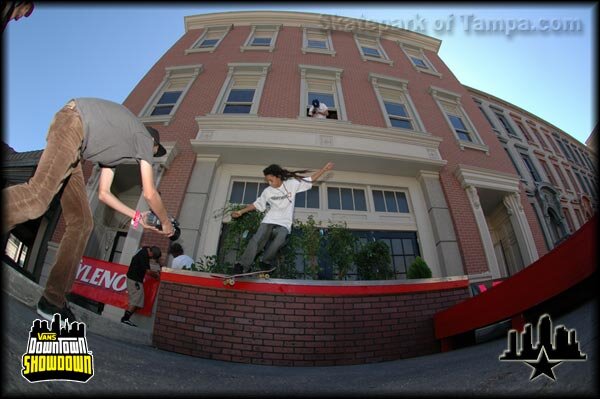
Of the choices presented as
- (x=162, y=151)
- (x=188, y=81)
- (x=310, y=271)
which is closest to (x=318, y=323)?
(x=310, y=271)

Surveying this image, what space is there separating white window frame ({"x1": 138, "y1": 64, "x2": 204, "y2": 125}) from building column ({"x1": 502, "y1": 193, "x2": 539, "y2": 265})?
1162 centimetres

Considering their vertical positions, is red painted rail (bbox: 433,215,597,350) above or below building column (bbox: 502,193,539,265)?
below

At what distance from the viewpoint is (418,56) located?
13438 mm

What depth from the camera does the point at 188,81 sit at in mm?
10117

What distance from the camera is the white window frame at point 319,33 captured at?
36.8ft

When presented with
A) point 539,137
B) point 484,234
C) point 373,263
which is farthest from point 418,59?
point 373,263

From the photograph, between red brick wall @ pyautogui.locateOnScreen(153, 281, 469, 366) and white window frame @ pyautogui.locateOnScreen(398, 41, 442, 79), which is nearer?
red brick wall @ pyautogui.locateOnScreen(153, 281, 469, 366)

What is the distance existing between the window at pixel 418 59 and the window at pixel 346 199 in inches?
323

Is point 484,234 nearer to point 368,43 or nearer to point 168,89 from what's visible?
point 368,43

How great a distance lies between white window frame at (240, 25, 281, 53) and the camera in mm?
11133

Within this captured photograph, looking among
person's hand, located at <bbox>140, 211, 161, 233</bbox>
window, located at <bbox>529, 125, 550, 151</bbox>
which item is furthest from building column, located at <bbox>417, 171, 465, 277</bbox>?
window, located at <bbox>529, 125, 550, 151</bbox>

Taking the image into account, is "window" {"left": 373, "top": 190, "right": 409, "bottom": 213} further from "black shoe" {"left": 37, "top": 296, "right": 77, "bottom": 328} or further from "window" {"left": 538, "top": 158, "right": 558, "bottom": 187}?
"window" {"left": 538, "top": 158, "right": 558, "bottom": 187}

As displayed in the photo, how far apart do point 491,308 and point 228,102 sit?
9.22m

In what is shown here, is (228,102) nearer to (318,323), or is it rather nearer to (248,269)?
(248,269)
